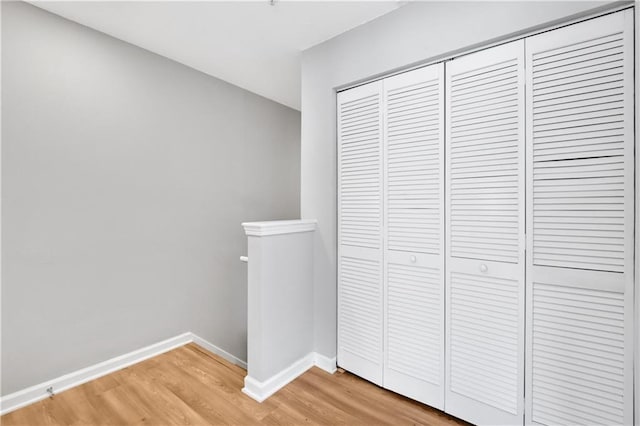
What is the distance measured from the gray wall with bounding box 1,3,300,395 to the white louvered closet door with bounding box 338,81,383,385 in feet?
4.59

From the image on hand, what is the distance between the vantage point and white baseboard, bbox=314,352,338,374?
214 centimetres

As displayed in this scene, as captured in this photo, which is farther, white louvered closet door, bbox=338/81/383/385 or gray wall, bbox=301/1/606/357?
white louvered closet door, bbox=338/81/383/385

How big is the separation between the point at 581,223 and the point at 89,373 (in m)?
3.02

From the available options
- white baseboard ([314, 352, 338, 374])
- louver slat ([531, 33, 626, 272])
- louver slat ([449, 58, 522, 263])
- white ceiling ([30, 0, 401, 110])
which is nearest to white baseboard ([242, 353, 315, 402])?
white baseboard ([314, 352, 338, 374])

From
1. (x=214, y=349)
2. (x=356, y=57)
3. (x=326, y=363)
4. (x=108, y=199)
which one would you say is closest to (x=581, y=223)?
(x=356, y=57)

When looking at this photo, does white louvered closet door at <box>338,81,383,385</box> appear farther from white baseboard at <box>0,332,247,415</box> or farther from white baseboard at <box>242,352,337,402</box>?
white baseboard at <box>0,332,247,415</box>

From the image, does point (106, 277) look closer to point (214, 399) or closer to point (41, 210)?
point (41, 210)

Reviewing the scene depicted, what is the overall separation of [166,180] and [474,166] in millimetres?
2313

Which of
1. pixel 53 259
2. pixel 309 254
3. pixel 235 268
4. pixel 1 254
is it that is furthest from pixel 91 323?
pixel 309 254

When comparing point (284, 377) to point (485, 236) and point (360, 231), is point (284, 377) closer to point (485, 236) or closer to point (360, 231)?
point (360, 231)

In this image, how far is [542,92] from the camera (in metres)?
1.42

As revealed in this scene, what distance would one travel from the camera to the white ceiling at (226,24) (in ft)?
6.10

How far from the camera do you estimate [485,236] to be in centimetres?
158

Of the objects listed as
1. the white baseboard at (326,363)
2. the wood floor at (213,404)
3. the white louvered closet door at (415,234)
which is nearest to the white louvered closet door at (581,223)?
the white louvered closet door at (415,234)
